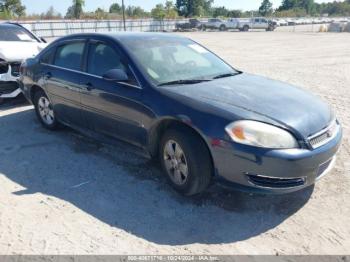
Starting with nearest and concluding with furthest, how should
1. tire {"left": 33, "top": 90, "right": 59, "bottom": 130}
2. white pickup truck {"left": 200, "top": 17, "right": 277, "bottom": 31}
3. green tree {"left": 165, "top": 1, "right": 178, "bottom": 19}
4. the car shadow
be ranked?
the car shadow → tire {"left": 33, "top": 90, "right": 59, "bottom": 130} → white pickup truck {"left": 200, "top": 17, "right": 277, "bottom": 31} → green tree {"left": 165, "top": 1, "right": 178, "bottom": 19}

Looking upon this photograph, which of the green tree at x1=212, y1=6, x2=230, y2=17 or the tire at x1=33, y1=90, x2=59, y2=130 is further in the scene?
the green tree at x1=212, y1=6, x2=230, y2=17

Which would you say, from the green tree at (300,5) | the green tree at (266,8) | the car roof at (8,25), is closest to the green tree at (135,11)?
the green tree at (266,8)

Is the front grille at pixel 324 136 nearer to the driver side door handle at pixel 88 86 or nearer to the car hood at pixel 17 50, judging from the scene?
the driver side door handle at pixel 88 86

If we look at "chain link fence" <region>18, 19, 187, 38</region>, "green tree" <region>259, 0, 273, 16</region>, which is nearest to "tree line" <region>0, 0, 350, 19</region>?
"green tree" <region>259, 0, 273, 16</region>

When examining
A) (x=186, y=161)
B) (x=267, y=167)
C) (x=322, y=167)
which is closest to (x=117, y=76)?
(x=186, y=161)

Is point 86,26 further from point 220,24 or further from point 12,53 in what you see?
point 12,53

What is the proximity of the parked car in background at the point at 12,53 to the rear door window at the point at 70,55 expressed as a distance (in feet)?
7.67

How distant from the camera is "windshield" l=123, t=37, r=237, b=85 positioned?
4051mm

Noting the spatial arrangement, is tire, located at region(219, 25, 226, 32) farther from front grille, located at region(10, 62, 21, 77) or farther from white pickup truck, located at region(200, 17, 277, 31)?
front grille, located at region(10, 62, 21, 77)

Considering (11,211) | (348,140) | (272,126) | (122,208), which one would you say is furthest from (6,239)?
(348,140)

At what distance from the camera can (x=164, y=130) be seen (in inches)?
149

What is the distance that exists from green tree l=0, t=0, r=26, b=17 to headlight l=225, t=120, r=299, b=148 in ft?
191

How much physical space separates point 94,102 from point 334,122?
2733 mm

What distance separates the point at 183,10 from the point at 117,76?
3405 inches
